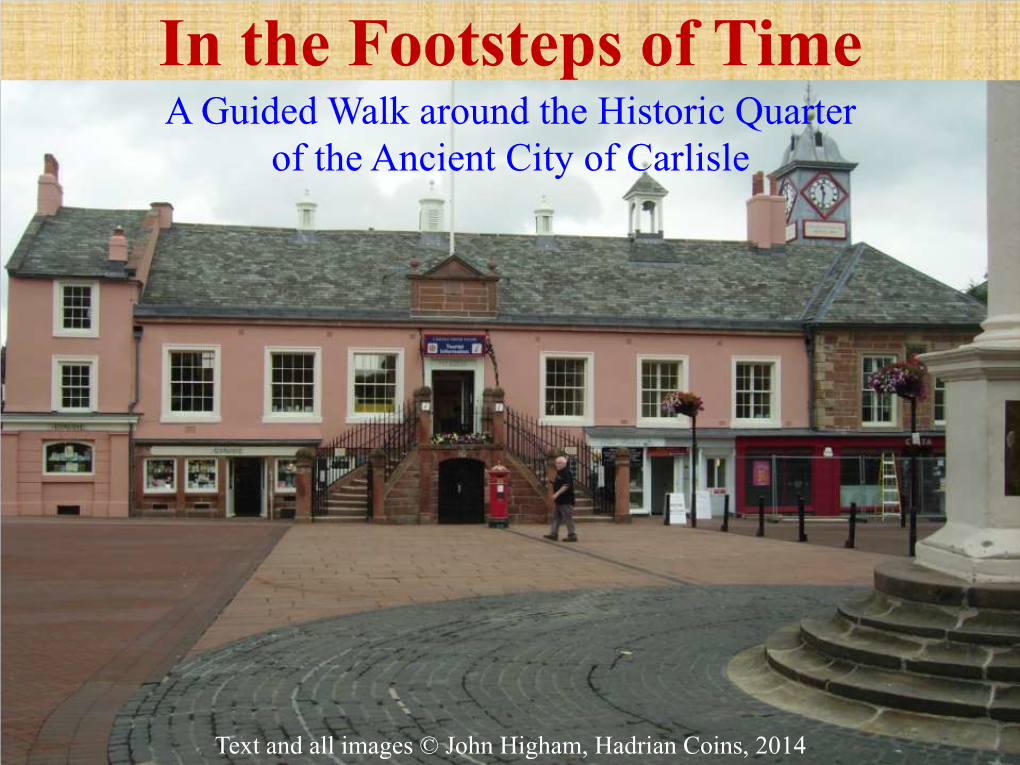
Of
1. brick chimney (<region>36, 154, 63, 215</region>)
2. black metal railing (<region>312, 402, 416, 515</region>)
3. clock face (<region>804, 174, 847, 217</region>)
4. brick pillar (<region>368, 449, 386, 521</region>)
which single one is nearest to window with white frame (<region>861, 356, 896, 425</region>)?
black metal railing (<region>312, 402, 416, 515</region>)

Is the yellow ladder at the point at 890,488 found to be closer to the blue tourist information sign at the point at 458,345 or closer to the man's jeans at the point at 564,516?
the blue tourist information sign at the point at 458,345

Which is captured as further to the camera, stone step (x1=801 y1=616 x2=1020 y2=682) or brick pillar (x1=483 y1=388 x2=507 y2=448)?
brick pillar (x1=483 y1=388 x2=507 y2=448)

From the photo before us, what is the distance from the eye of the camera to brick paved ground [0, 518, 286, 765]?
7.07 m

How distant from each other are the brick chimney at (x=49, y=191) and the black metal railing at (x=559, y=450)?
14927 mm

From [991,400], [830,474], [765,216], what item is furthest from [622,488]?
[991,400]

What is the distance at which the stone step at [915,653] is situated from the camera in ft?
22.9

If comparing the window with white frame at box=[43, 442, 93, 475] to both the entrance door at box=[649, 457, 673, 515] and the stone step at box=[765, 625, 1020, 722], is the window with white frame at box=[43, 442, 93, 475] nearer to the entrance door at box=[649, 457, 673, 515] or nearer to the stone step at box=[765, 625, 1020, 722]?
the entrance door at box=[649, 457, 673, 515]

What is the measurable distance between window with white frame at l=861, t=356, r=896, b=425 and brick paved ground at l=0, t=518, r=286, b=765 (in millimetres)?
19284

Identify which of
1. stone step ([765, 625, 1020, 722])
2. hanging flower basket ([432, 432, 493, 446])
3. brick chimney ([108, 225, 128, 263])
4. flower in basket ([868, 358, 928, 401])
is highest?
brick chimney ([108, 225, 128, 263])

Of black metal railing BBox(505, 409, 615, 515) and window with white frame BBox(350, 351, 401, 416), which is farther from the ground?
window with white frame BBox(350, 351, 401, 416)

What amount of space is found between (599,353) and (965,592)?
24581mm

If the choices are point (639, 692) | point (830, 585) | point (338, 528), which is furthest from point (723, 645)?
point (338, 528)

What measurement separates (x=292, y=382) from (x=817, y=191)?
57955 mm

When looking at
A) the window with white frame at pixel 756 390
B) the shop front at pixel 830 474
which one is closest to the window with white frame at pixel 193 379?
the shop front at pixel 830 474
